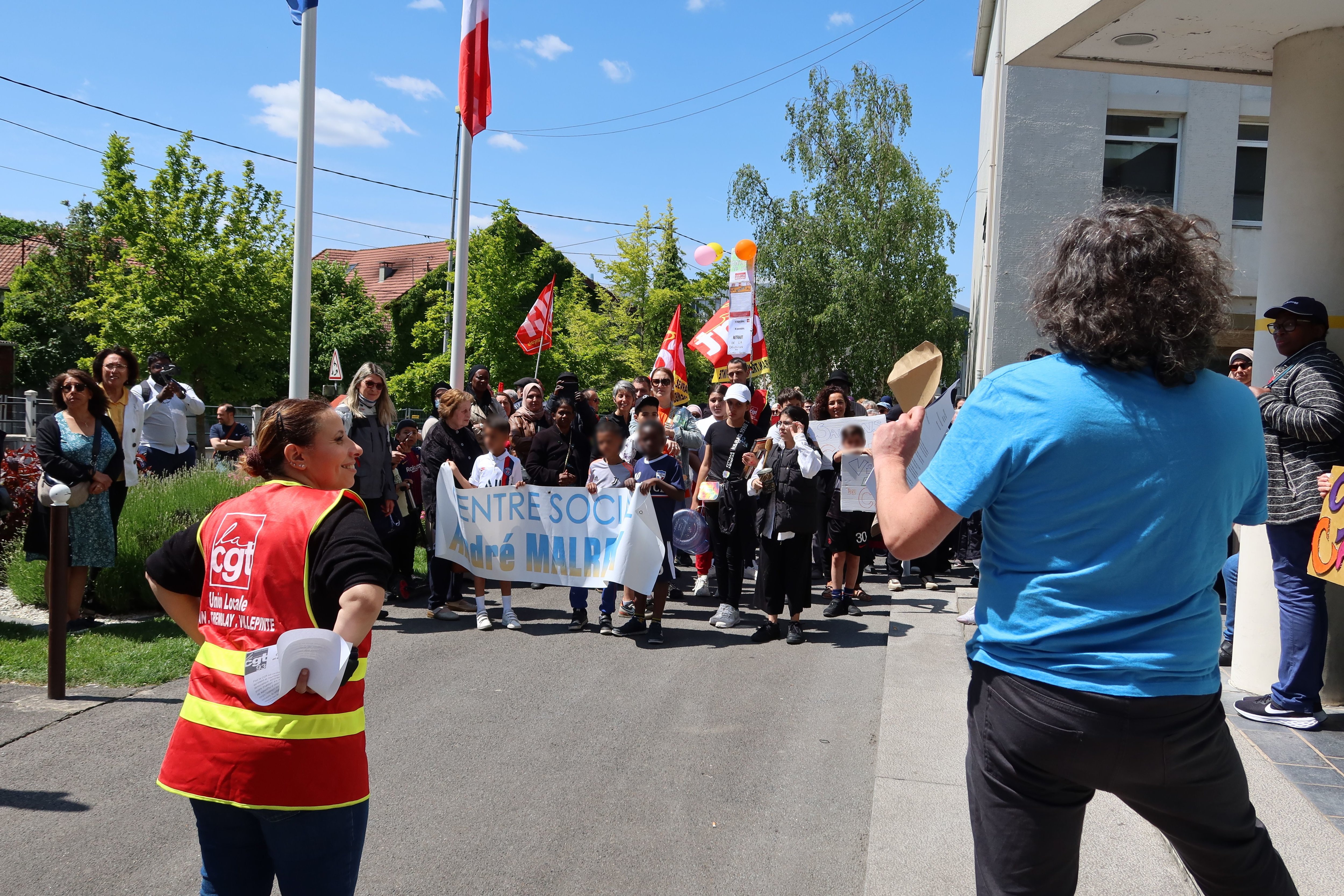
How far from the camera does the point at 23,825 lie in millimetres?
3949

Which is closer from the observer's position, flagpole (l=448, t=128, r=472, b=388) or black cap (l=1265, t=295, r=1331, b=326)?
black cap (l=1265, t=295, r=1331, b=326)

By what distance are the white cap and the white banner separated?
122 centimetres

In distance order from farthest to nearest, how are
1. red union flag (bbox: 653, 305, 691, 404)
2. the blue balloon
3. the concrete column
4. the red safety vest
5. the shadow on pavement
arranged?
red union flag (bbox: 653, 305, 691, 404) → the blue balloon → the concrete column → the shadow on pavement → the red safety vest

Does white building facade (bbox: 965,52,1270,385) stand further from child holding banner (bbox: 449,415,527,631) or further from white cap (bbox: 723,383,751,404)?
child holding banner (bbox: 449,415,527,631)

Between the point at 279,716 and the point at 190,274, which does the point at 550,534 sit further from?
the point at 190,274

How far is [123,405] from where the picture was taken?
7.68 meters

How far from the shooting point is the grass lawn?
233 inches

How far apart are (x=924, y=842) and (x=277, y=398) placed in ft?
128

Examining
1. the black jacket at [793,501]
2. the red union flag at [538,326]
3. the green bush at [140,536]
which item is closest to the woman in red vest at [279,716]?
the green bush at [140,536]

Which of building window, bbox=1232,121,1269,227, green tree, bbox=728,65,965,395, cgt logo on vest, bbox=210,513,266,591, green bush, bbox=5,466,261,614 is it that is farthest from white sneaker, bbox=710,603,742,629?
green tree, bbox=728,65,965,395

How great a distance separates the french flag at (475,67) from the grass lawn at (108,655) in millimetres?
7531

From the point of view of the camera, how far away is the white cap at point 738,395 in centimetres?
843

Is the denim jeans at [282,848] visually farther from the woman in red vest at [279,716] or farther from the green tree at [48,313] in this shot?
the green tree at [48,313]

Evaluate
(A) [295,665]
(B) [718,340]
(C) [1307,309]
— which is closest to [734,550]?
(C) [1307,309]
